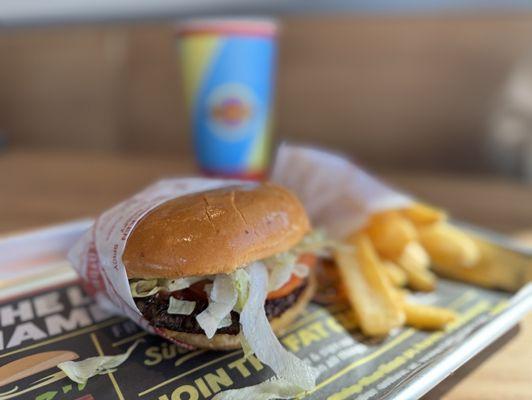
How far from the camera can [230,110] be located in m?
1.47

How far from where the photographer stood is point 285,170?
3.92 ft

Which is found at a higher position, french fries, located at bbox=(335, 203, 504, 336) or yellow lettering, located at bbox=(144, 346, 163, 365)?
french fries, located at bbox=(335, 203, 504, 336)

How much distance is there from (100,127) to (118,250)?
186 cm

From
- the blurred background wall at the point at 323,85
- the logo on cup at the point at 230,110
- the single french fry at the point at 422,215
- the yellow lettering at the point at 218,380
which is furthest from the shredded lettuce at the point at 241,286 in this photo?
the blurred background wall at the point at 323,85

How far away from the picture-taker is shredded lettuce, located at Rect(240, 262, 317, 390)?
68 centimetres

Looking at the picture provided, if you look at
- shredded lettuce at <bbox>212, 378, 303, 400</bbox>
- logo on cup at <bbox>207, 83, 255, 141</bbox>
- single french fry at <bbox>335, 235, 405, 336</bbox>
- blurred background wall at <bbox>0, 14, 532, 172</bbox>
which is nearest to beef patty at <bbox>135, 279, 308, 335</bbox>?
shredded lettuce at <bbox>212, 378, 303, 400</bbox>

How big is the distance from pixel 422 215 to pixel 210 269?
541 millimetres

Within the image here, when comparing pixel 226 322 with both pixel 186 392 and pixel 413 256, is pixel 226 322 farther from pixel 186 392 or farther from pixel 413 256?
pixel 413 256

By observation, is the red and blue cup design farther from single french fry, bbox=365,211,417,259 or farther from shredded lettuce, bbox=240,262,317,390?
shredded lettuce, bbox=240,262,317,390

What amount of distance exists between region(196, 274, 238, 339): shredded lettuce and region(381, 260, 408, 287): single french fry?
400 mm

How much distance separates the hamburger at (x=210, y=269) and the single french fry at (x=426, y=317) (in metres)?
0.24

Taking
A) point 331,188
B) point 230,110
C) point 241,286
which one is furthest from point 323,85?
point 241,286

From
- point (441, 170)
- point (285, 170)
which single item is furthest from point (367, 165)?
point (285, 170)

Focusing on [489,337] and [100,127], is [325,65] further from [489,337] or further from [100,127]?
[489,337]
